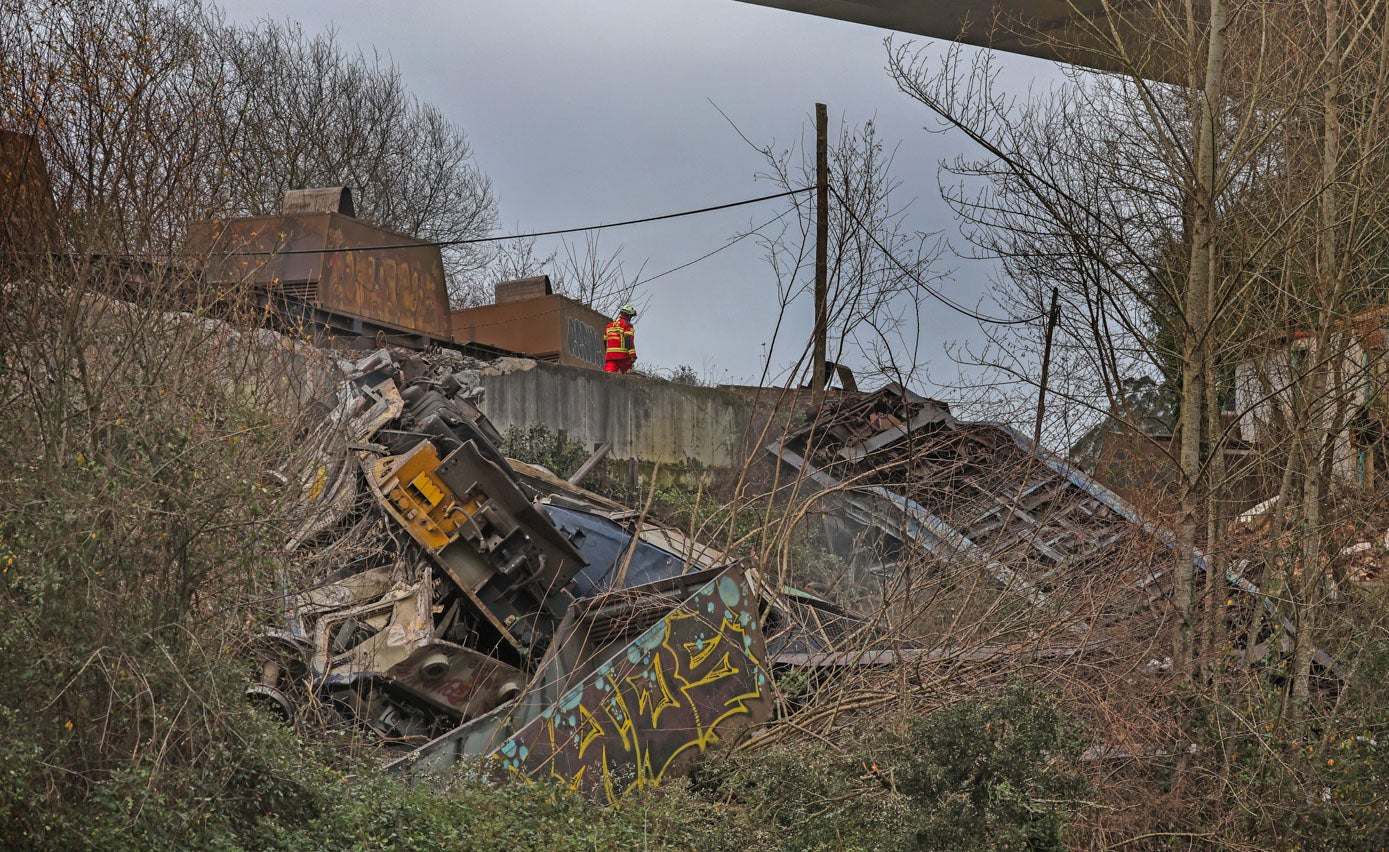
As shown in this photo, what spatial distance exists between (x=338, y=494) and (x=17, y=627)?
420cm

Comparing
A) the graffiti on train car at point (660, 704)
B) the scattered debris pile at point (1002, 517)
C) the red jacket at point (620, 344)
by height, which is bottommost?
the graffiti on train car at point (660, 704)

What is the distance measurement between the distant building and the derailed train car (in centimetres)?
736

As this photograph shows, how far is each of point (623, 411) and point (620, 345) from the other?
4.39ft

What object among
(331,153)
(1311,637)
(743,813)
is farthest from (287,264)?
(331,153)

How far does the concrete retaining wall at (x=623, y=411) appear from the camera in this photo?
15.6 metres

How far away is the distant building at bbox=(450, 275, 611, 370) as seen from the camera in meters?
18.9

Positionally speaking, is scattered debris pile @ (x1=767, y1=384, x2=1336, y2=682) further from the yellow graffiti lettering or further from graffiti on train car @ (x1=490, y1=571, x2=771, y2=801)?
the yellow graffiti lettering

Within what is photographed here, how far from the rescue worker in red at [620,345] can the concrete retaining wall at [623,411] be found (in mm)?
551

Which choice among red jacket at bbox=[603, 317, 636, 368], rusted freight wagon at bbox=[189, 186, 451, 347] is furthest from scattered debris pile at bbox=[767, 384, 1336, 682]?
rusted freight wagon at bbox=[189, 186, 451, 347]

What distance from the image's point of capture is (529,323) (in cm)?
1905

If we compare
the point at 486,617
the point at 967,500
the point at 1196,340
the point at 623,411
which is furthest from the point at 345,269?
the point at 1196,340

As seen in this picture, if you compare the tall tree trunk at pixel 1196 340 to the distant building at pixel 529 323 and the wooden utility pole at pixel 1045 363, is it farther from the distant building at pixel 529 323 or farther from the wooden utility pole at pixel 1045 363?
the distant building at pixel 529 323

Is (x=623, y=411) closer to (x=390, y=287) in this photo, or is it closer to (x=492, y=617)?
(x=390, y=287)

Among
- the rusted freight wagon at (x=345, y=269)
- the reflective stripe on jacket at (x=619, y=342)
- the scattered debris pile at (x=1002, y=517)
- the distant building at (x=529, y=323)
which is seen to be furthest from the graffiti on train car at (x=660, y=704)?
the distant building at (x=529, y=323)
